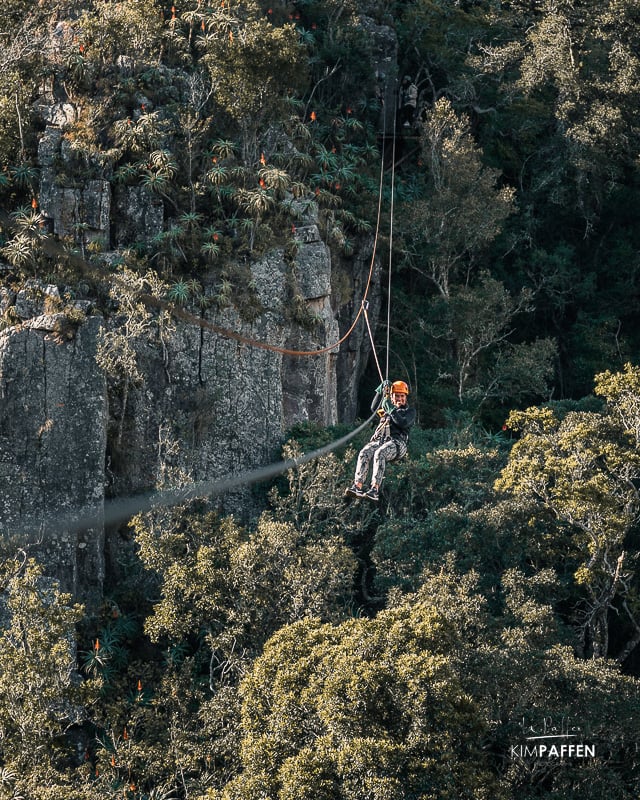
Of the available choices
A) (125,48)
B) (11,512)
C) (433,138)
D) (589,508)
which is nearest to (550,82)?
(433,138)

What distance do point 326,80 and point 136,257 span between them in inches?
348

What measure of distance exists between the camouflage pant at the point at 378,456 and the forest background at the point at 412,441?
317 centimetres

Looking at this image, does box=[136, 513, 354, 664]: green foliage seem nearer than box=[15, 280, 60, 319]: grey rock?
Yes

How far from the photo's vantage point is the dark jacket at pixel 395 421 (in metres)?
28.8

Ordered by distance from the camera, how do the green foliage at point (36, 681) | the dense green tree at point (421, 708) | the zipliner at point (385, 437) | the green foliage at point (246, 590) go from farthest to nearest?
the green foliage at point (246, 590), the green foliage at point (36, 681), the dense green tree at point (421, 708), the zipliner at point (385, 437)

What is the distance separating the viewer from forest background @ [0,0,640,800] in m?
30.7

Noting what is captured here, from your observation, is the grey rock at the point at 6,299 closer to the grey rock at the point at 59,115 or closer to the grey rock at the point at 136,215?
the grey rock at the point at 136,215

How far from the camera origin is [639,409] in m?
35.4

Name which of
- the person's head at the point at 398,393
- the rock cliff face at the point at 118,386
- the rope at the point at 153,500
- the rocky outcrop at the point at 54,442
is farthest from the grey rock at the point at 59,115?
the person's head at the point at 398,393

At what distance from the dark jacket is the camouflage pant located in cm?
15

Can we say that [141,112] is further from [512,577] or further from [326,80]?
[512,577]

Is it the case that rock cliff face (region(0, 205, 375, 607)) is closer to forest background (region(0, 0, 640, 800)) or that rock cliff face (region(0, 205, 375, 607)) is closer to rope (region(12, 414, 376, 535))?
rope (region(12, 414, 376, 535))

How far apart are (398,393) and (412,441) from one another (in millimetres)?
11059

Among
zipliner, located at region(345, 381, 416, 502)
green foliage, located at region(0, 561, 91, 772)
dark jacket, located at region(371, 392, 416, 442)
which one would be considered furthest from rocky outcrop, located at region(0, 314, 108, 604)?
dark jacket, located at region(371, 392, 416, 442)
